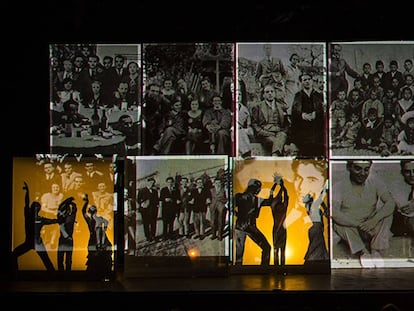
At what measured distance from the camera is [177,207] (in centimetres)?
255

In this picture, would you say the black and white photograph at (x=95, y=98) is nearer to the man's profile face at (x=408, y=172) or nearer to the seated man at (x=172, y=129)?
the seated man at (x=172, y=129)

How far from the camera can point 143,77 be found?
8.75 feet

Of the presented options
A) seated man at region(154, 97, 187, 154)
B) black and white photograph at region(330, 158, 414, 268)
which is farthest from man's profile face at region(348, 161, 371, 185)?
seated man at region(154, 97, 187, 154)

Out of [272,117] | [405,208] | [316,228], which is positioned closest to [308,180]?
[316,228]

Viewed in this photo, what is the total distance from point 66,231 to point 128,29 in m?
0.90

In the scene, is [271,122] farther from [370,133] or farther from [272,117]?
[370,133]

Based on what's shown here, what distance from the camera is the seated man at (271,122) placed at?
2.66m

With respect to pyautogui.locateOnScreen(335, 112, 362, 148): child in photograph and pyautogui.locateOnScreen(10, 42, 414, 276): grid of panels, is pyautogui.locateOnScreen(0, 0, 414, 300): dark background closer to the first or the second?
pyautogui.locateOnScreen(10, 42, 414, 276): grid of panels

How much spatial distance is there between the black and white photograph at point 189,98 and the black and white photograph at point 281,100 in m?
0.06

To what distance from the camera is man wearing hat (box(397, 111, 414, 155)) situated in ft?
8.79

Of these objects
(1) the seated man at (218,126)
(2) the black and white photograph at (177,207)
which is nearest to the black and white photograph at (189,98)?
(1) the seated man at (218,126)
